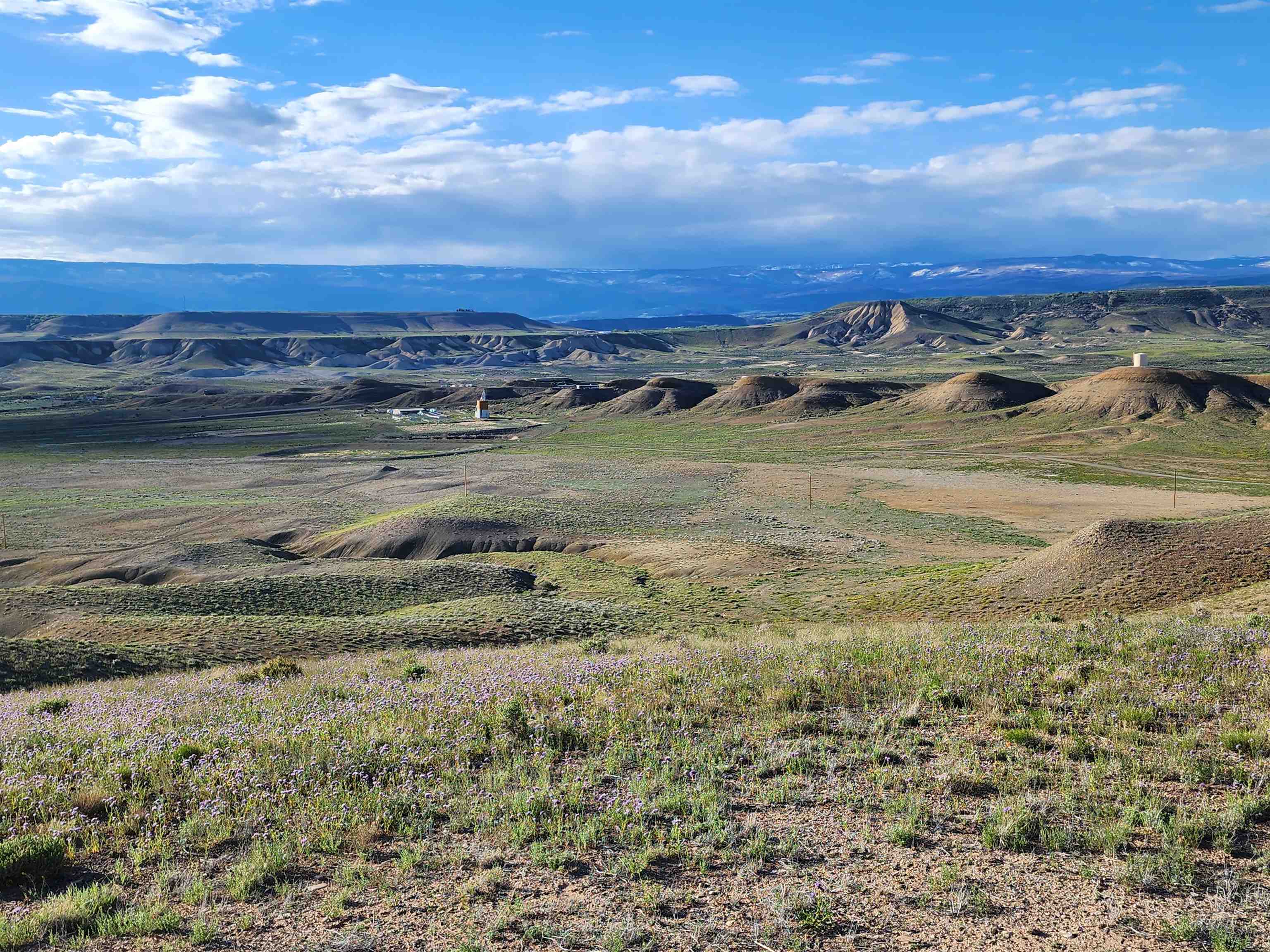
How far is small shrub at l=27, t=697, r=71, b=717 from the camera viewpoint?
525 inches

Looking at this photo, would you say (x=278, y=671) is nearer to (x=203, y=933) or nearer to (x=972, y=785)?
(x=203, y=933)

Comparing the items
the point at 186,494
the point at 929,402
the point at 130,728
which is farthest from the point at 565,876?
the point at 929,402

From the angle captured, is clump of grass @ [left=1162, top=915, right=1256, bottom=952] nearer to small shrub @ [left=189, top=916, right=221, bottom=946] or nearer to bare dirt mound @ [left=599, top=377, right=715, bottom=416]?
small shrub @ [left=189, top=916, right=221, bottom=946]

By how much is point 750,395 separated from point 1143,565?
4135 inches

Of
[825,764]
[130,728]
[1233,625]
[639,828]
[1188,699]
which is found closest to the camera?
[639,828]

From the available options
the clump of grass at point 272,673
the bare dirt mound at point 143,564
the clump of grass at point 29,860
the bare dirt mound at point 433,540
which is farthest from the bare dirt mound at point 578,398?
the clump of grass at point 29,860

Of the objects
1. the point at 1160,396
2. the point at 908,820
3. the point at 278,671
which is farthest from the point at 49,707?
the point at 1160,396

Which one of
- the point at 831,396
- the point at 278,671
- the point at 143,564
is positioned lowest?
the point at 143,564

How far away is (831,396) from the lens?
12412 cm

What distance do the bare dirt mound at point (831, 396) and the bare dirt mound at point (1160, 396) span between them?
24373mm

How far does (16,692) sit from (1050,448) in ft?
290

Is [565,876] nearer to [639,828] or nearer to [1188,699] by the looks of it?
[639,828]

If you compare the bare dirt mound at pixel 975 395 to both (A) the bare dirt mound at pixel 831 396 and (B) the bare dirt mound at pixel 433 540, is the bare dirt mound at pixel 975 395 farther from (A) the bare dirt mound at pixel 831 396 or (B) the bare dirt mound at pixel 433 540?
(B) the bare dirt mound at pixel 433 540

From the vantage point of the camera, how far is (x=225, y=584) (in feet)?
107
